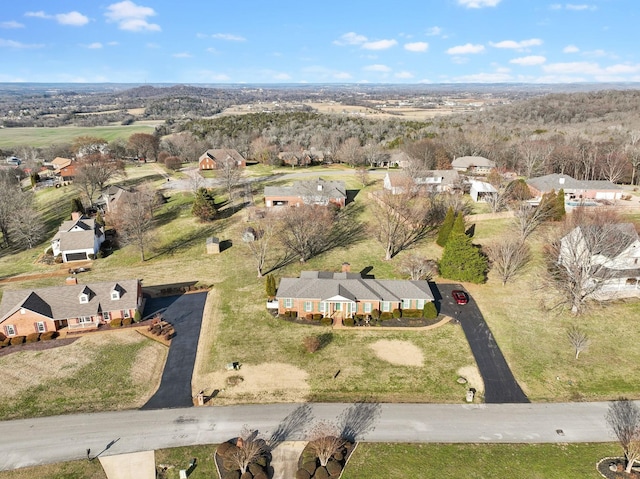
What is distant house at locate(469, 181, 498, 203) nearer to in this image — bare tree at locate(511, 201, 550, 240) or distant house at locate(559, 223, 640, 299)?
bare tree at locate(511, 201, 550, 240)

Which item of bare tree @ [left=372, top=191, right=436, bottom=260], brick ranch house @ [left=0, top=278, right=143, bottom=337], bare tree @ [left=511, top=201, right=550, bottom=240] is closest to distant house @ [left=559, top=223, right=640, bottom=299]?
bare tree @ [left=511, top=201, right=550, bottom=240]

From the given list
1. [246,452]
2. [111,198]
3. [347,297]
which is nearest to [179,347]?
[246,452]

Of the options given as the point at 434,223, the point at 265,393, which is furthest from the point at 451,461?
the point at 434,223

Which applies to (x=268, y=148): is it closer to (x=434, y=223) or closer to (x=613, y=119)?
(x=434, y=223)

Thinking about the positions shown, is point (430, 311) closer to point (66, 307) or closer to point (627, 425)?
point (627, 425)

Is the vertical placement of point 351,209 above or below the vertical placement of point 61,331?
above

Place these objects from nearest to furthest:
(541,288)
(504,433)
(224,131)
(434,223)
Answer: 1. (504,433)
2. (541,288)
3. (434,223)
4. (224,131)
